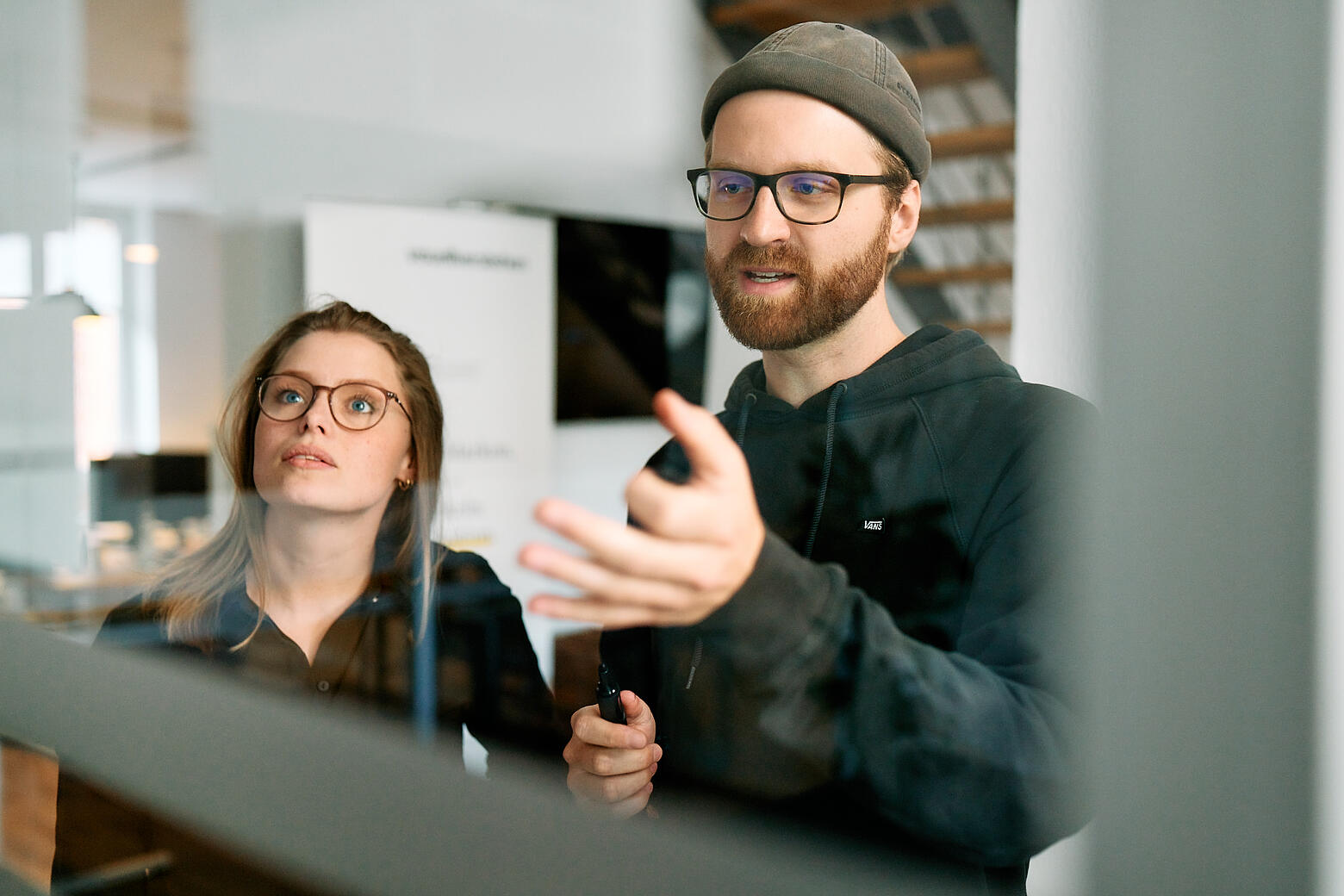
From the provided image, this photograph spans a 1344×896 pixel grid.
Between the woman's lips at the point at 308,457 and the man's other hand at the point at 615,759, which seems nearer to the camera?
the man's other hand at the point at 615,759

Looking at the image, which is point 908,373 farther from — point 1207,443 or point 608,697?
point 608,697

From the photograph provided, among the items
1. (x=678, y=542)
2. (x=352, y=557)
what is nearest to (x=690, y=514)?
(x=678, y=542)

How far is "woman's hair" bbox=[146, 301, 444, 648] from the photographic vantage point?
3.19 ft

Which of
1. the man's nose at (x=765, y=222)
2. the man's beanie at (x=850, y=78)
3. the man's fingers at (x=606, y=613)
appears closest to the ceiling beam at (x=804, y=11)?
the man's beanie at (x=850, y=78)

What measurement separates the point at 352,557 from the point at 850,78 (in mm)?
668

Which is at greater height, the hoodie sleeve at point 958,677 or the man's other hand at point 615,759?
the hoodie sleeve at point 958,677

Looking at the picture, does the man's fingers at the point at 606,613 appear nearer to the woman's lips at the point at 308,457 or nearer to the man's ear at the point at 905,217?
the man's ear at the point at 905,217

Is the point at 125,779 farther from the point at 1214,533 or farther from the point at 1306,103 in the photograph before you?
the point at 1306,103

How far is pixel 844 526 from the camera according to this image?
2.04ft

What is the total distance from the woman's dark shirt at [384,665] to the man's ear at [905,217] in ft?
1.46

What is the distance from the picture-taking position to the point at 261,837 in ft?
3.15

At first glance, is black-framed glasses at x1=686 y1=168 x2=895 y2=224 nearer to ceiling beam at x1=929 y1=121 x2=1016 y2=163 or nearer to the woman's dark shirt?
ceiling beam at x1=929 y1=121 x2=1016 y2=163

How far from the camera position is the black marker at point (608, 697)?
0.76 meters

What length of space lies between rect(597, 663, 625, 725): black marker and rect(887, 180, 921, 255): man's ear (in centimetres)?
37
